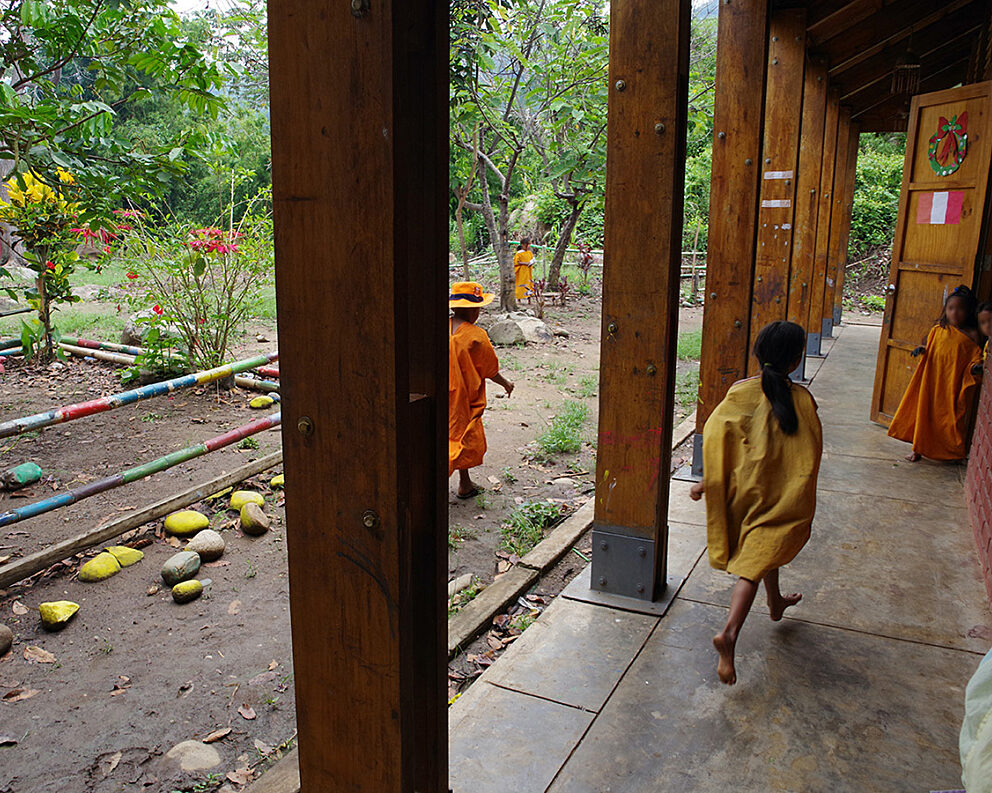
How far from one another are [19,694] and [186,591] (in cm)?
89


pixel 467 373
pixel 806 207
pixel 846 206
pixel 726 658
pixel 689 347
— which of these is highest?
pixel 846 206

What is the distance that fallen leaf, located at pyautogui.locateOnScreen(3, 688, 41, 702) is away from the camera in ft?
10.4

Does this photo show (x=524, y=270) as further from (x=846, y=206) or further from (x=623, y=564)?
(x=623, y=564)

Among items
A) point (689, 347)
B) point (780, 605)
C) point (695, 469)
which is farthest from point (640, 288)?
point (689, 347)

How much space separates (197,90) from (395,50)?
3.62 m

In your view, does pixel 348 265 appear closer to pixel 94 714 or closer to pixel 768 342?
pixel 768 342

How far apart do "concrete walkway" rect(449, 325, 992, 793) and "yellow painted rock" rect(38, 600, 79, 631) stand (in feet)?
6.84

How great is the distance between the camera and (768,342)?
120 inches

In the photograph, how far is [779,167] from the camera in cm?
677

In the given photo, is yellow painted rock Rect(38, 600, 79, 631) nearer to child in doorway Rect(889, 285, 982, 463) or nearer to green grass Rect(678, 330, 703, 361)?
child in doorway Rect(889, 285, 982, 463)

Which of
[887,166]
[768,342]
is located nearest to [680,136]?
[768,342]

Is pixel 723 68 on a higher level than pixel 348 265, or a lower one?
higher

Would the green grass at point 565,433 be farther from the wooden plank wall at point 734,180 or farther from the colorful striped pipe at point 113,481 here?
the colorful striped pipe at point 113,481

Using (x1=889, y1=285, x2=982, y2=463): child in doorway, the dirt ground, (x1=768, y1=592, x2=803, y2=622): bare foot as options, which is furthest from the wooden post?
(x1=768, y1=592, x2=803, y2=622): bare foot
